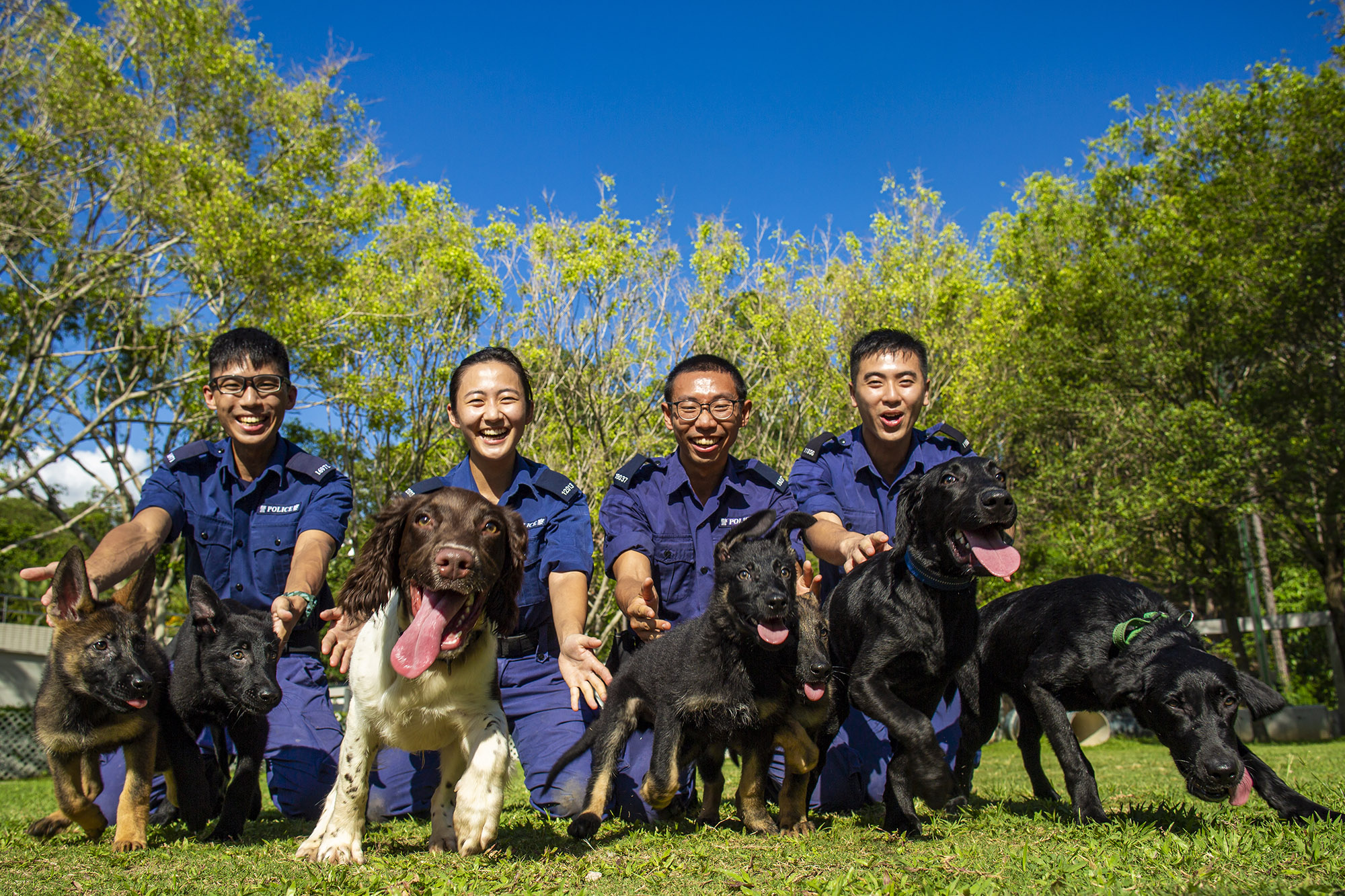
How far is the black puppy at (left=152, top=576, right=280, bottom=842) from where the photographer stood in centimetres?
449

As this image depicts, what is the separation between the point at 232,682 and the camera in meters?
4.59

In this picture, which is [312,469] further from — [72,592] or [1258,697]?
[1258,697]

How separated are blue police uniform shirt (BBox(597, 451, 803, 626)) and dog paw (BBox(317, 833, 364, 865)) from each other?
2548mm

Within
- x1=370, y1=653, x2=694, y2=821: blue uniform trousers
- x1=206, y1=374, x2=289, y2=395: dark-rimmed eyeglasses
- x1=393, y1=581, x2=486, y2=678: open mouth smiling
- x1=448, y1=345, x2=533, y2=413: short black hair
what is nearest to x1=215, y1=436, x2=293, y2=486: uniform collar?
x1=206, y1=374, x2=289, y2=395: dark-rimmed eyeglasses

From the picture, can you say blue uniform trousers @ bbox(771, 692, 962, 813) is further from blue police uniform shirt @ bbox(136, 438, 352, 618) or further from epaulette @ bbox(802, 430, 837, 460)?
blue police uniform shirt @ bbox(136, 438, 352, 618)

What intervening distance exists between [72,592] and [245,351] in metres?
1.96

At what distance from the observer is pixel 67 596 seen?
446 centimetres

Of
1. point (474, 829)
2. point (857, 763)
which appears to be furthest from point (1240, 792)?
point (474, 829)

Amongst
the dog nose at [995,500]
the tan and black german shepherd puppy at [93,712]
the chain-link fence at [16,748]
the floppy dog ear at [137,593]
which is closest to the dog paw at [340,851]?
the tan and black german shepherd puppy at [93,712]

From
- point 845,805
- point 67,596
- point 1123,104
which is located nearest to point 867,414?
point 845,805

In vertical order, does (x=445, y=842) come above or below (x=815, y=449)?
below

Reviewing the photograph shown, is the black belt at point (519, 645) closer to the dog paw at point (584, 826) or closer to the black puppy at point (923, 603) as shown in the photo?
the dog paw at point (584, 826)

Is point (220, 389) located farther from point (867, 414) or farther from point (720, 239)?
point (720, 239)

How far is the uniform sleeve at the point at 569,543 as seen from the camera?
5582 mm
